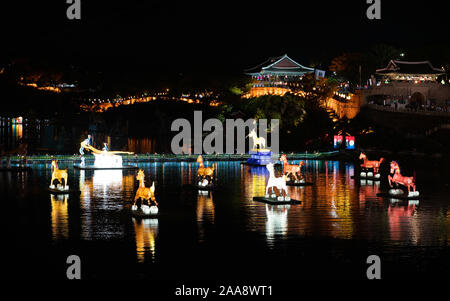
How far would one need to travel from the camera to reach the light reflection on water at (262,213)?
71.1ft

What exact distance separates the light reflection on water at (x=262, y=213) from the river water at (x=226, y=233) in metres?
0.04

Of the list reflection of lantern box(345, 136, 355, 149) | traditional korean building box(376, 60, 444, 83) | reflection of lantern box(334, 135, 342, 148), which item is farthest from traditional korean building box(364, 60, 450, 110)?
reflection of lantern box(345, 136, 355, 149)

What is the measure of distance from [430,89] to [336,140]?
2145 cm

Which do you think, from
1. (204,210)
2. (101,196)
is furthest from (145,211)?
(101,196)

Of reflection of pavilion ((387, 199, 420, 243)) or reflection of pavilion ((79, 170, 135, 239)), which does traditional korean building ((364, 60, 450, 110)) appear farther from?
reflection of pavilion ((387, 199, 420, 243))

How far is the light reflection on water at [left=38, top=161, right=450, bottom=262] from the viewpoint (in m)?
21.7

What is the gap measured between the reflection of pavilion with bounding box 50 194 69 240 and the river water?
35mm

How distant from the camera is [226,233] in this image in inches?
867

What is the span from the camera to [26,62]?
108750 millimetres

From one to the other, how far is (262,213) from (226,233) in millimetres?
3709

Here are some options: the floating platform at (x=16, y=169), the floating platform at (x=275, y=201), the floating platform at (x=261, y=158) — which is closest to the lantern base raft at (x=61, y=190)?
the floating platform at (x=275, y=201)

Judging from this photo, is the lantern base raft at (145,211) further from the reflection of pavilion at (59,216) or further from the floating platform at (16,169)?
the floating platform at (16,169)
